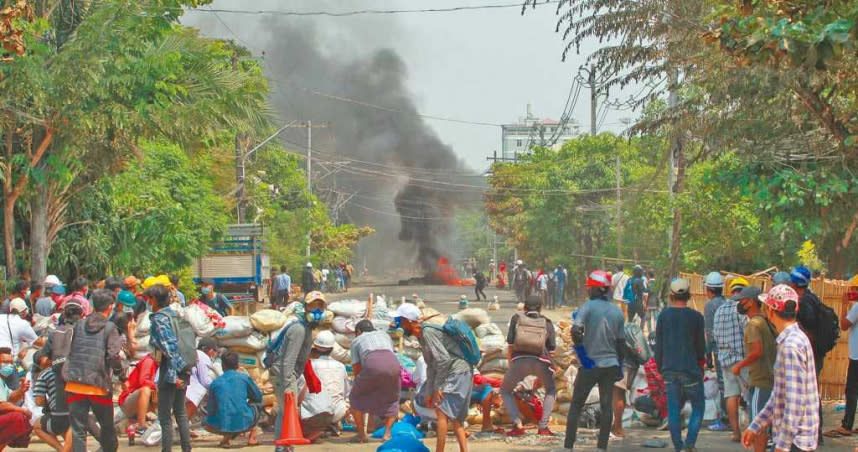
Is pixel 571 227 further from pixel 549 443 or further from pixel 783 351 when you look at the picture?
pixel 783 351

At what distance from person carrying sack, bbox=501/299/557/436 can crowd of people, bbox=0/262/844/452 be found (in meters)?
0.01

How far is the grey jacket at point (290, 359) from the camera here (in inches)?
358

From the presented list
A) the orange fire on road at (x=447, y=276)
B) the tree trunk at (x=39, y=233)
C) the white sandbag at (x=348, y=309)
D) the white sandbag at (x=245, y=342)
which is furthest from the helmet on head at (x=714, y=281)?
the orange fire on road at (x=447, y=276)

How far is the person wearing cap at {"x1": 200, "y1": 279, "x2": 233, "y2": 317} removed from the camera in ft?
52.3

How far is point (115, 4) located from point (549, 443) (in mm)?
10823

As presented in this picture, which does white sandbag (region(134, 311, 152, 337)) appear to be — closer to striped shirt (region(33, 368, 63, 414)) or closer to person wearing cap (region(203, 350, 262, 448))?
person wearing cap (region(203, 350, 262, 448))

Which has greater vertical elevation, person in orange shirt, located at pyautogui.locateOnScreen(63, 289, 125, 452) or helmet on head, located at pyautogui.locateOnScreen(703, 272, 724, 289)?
helmet on head, located at pyautogui.locateOnScreen(703, 272, 724, 289)

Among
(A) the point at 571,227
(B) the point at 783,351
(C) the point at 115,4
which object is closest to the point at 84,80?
(C) the point at 115,4

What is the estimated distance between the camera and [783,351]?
616 centimetres

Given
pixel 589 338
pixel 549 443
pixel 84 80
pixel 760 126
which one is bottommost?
pixel 549 443

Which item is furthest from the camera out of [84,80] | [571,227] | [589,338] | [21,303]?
[571,227]

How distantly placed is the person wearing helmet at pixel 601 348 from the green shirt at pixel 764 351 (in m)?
1.07

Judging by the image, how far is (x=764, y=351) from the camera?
8.69 meters

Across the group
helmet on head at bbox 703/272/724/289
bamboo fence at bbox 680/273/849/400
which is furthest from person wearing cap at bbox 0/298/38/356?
bamboo fence at bbox 680/273/849/400
